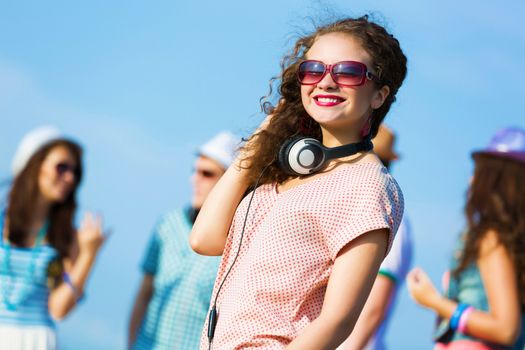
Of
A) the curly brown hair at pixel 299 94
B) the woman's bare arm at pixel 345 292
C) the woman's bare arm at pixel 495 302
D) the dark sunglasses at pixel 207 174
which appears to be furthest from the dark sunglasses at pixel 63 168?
the woman's bare arm at pixel 345 292

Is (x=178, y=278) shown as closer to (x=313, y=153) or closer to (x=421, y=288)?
(x=421, y=288)

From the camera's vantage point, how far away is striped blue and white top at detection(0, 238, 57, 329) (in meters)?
6.37

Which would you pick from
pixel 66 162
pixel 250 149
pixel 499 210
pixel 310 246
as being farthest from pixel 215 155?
pixel 310 246

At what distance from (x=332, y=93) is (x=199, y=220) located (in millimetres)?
653

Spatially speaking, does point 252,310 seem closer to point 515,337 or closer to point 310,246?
point 310,246

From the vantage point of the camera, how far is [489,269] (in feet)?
18.0

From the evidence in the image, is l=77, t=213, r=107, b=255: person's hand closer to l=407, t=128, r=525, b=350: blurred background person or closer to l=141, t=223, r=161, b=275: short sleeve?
l=141, t=223, r=161, b=275: short sleeve

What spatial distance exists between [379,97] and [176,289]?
3.34m

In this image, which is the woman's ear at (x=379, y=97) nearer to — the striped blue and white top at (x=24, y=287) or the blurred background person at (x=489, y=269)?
the blurred background person at (x=489, y=269)

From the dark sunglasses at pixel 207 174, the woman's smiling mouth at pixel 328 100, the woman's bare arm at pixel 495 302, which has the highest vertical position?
the woman's smiling mouth at pixel 328 100

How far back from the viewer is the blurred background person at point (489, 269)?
5.42 metres

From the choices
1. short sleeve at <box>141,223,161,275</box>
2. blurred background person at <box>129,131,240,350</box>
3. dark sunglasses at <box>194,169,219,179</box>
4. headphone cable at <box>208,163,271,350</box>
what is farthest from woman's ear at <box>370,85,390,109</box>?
short sleeve at <box>141,223,161,275</box>

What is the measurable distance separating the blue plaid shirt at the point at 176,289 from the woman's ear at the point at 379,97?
304 centimetres

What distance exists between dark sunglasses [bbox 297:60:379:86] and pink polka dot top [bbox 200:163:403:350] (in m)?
0.28
